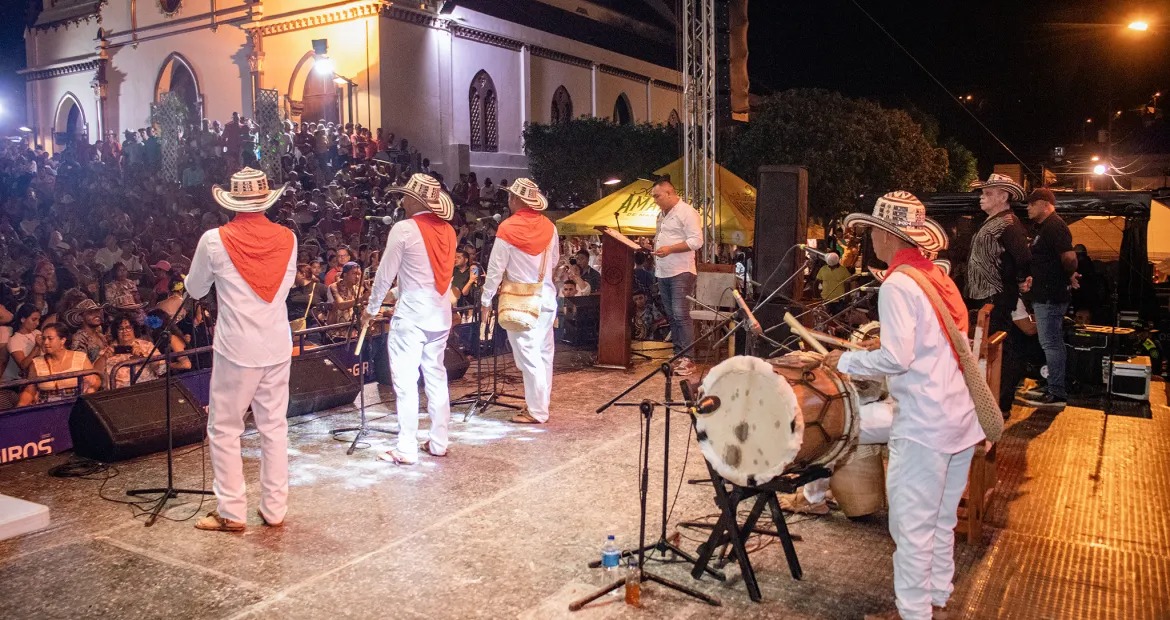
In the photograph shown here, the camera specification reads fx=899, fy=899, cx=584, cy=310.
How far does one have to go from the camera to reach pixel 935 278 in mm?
4004

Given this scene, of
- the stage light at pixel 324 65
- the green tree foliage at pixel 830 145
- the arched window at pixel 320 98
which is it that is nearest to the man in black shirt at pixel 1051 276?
the green tree foliage at pixel 830 145

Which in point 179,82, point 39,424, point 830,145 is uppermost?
point 179,82

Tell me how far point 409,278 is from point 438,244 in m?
0.33

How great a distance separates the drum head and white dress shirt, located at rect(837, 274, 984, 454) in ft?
1.25

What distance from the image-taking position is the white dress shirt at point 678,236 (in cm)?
955

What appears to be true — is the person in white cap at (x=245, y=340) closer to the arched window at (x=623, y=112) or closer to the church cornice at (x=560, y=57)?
the church cornice at (x=560, y=57)

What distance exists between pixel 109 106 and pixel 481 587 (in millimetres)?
33679

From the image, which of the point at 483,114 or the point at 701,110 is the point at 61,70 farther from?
the point at 701,110

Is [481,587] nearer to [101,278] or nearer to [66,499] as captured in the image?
[66,499]

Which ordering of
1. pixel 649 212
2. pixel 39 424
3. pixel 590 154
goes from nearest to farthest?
pixel 39 424 < pixel 649 212 < pixel 590 154

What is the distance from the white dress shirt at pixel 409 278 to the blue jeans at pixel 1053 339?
5.73m

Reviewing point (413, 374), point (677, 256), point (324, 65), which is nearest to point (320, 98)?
point (324, 65)

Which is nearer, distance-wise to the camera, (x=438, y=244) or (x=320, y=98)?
(x=438, y=244)

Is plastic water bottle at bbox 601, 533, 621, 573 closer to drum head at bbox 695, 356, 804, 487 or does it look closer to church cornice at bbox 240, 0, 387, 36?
drum head at bbox 695, 356, 804, 487
